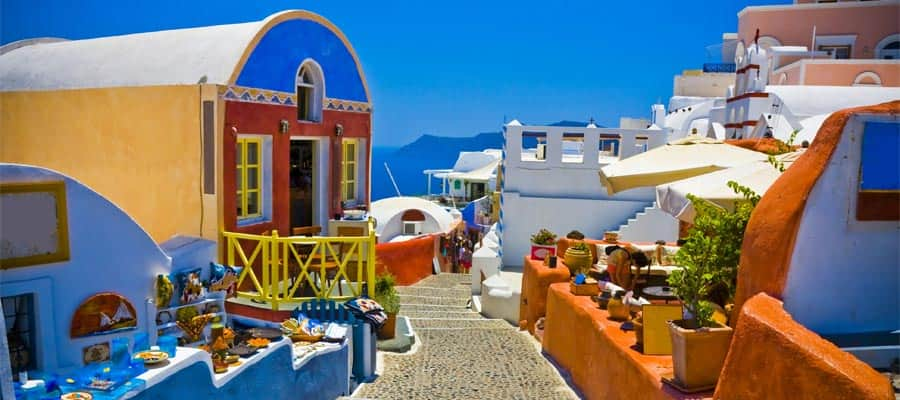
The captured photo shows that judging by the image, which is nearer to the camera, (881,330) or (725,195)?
(881,330)

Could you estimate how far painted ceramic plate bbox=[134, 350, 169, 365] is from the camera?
589cm

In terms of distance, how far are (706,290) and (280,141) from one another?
24.6 ft

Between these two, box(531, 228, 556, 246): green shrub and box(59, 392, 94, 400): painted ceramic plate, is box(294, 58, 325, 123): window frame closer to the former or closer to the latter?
box(531, 228, 556, 246): green shrub

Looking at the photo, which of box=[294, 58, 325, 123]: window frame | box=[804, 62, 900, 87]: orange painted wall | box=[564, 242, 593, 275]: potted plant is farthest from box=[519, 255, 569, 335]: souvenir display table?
box=[804, 62, 900, 87]: orange painted wall

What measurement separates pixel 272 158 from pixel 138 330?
4.40 m

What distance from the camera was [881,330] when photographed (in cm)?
525

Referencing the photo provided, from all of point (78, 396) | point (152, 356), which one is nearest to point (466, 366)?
point (152, 356)

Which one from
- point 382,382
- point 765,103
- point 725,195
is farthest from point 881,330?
point 765,103

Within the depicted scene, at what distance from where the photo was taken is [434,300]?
16891 millimetres

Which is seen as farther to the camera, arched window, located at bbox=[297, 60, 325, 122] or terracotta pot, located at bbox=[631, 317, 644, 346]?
arched window, located at bbox=[297, 60, 325, 122]

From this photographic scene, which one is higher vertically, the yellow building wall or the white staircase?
the yellow building wall

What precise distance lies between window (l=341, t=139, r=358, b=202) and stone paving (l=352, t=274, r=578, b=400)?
10.0 ft

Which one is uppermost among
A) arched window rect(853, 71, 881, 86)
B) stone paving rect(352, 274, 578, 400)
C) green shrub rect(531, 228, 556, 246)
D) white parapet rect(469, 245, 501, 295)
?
arched window rect(853, 71, 881, 86)

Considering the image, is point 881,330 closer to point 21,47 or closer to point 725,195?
point 725,195
